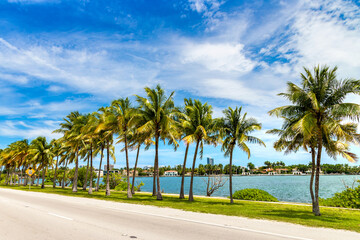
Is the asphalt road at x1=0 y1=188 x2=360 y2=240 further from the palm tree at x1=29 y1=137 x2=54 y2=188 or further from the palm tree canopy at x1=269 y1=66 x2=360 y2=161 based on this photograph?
the palm tree at x1=29 y1=137 x2=54 y2=188

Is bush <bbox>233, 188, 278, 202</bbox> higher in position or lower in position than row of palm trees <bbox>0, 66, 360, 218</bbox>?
lower

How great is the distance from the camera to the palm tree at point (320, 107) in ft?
44.8

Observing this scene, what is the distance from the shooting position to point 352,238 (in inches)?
312

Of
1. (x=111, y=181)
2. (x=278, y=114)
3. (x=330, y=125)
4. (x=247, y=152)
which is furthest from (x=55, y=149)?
(x=330, y=125)

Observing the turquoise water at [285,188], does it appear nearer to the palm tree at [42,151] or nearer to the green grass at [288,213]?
the green grass at [288,213]

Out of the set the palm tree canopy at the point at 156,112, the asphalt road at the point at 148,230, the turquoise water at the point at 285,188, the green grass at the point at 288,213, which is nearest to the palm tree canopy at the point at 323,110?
the green grass at the point at 288,213

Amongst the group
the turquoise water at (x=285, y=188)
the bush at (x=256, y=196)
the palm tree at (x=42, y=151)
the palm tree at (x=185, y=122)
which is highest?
the palm tree at (x=185, y=122)

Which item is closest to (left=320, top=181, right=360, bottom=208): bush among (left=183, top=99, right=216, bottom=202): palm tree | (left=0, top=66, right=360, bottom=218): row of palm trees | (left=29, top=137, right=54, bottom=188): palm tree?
(left=0, top=66, right=360, bottom=218): row of palm trees

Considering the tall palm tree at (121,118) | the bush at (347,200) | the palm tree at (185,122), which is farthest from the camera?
the tall palm tree at (121,118)

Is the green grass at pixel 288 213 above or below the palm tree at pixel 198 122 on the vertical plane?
below

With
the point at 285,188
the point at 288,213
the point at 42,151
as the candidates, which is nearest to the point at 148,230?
the point at 288,213

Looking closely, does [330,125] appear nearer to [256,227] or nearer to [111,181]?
[256,227]

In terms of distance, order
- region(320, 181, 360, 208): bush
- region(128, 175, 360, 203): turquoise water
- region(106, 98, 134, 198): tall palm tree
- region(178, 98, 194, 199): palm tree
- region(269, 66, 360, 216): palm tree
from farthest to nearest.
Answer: region(128, 175, 360, 203): turquoise water, region(106, 98, 134, 198): tall palm tree, region(178, 98, 194, 199): palm tree, region(320, 181, 360, 208): bush, region(269, 66, 360, 216): palm tree

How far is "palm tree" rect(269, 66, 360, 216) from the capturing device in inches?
537
